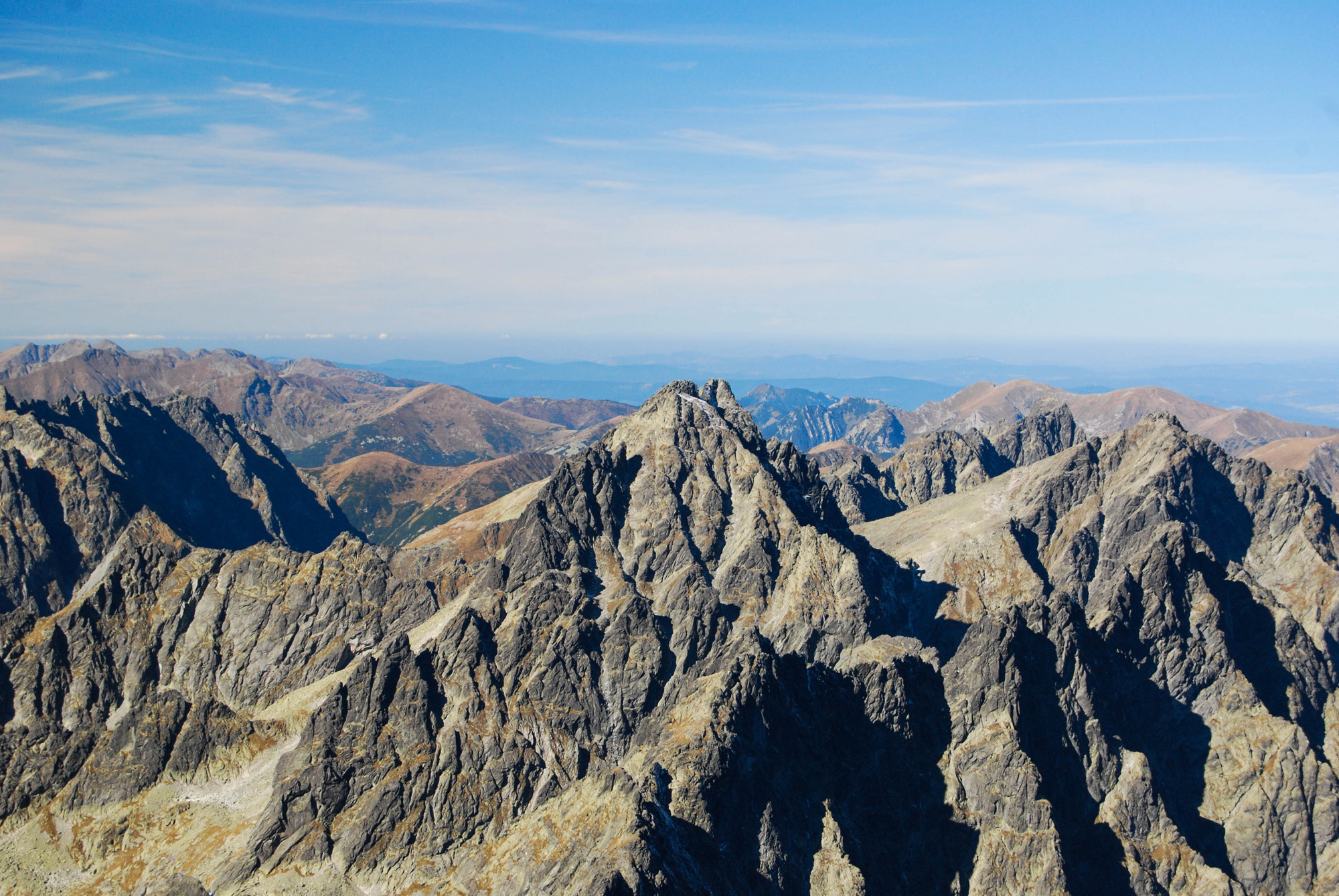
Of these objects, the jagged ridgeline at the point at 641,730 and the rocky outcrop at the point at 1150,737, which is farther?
the rocky outcrop at the point at 1150,737

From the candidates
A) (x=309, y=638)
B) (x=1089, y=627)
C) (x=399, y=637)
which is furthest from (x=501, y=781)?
(x=1089, y=627)

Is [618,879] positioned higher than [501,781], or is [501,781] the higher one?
[618,879]

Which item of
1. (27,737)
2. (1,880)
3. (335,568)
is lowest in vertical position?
(1,880)

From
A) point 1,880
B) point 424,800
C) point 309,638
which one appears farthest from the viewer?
point 309,638

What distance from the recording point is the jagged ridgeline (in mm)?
90125

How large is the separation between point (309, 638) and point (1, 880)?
160 ft

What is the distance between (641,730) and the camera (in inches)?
4208

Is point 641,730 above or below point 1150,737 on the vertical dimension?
above

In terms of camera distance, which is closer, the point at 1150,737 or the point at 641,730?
the point at 641,730

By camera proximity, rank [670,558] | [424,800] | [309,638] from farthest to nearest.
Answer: [670,558], [309,638], [424,800]

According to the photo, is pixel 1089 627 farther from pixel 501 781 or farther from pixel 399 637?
pixel 399 637

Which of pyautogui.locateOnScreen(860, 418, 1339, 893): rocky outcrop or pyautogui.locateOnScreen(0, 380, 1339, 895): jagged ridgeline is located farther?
pyautogui.locateOnScreen(860, 418, 1339, 893): rocky outcrop

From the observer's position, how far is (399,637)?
349 ft

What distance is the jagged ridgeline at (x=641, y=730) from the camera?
90.1 metres
